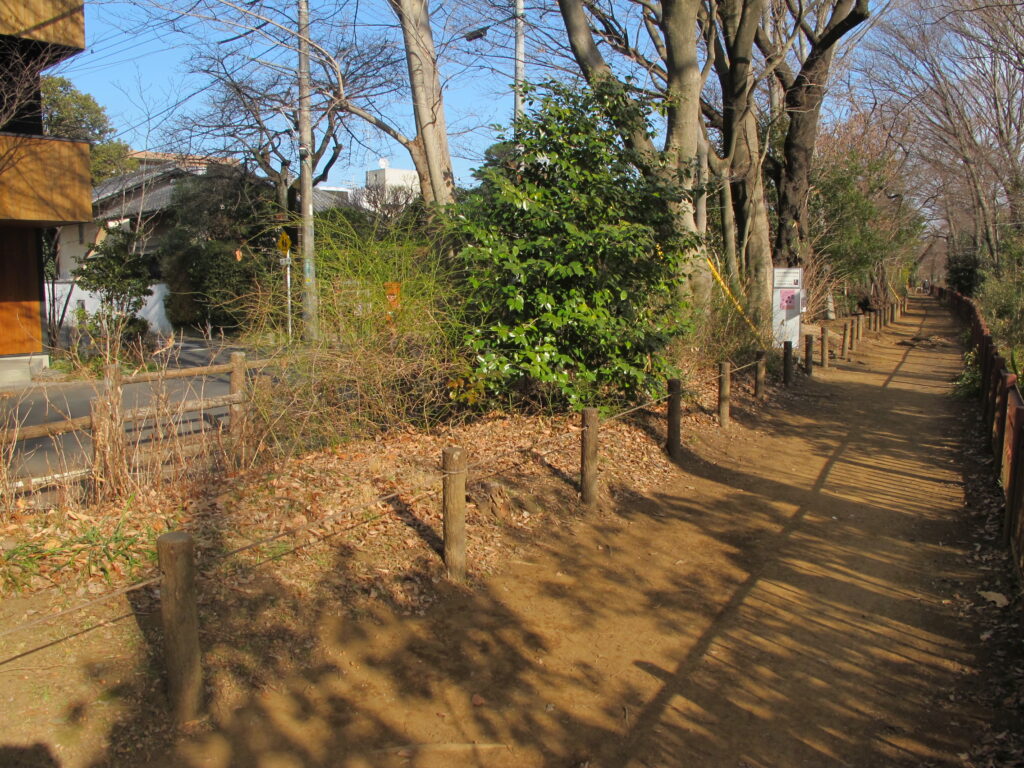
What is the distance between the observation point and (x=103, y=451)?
5941 mm

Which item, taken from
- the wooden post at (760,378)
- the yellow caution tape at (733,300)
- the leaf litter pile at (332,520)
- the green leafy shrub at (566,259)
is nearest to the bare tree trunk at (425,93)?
the green leafy shrub at (566,259)

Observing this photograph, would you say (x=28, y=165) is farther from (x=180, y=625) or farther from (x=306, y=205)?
(x=180, y=625)

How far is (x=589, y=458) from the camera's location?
291 inches

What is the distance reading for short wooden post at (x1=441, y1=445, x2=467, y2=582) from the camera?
224 inches

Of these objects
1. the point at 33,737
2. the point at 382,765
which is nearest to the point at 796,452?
the point at 382,765

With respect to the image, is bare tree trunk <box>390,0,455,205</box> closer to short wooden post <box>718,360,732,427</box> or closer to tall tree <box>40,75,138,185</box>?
short wooden post <box>718,360,732,427</box>

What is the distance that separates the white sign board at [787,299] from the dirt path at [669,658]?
10.4 metres

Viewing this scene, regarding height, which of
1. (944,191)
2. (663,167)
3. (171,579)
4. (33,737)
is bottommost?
(33,737)

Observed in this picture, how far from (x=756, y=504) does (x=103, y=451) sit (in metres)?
5.69

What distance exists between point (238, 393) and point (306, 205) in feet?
27.0

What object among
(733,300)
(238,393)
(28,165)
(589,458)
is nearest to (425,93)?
(238,393)

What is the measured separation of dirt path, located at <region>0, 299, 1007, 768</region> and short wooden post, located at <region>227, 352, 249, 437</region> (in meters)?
2.38

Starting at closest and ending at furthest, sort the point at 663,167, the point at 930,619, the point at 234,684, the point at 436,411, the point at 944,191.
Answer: the point at 234,684
the point at 930,619
the point at 436,411
the point at 663,167
the point at 944,191

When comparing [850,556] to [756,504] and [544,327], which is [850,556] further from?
[544,327]
